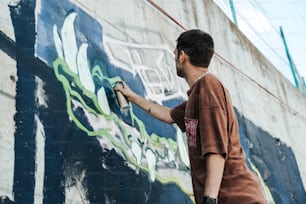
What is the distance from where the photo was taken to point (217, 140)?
1636mm

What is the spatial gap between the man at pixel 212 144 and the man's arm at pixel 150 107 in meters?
0.61

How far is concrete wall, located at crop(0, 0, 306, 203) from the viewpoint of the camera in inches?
83.8

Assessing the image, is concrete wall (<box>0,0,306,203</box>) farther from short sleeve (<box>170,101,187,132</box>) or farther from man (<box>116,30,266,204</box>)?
man (<box>116,30,266,204</box>)

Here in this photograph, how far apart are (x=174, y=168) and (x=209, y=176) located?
159cm

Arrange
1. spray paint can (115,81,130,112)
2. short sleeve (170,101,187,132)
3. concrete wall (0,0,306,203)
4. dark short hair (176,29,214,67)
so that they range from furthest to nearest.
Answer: spray paint can (115,81,130,112) → short sleeve (170,101,187,132) → concrete wall (0,0,306,203) → dark short hair (176,29,214,67)

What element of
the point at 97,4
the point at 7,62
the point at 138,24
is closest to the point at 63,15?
the point at 97,4

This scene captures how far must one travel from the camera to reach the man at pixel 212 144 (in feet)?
Result: 5.31

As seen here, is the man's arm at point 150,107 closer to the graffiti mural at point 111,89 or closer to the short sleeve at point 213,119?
the graffiti mural at point 111,89

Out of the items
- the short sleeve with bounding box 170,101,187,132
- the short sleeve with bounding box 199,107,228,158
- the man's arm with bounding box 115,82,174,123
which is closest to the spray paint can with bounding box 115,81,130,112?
the man's arm with bounding box 115,82,174,123

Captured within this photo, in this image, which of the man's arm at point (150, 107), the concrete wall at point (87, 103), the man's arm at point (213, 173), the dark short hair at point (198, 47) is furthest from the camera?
the man's arm at point (150, 107)

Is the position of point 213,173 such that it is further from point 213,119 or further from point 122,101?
point 122,101

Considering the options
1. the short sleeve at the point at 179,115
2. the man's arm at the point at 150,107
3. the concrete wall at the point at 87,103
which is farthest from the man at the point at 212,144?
the concrete wall at the point at 87,103

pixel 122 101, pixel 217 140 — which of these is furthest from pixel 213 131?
pixel 122 101

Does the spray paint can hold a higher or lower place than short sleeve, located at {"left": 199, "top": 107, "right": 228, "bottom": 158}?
higher
